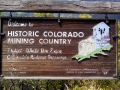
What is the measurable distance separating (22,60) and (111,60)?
1451 millimetres

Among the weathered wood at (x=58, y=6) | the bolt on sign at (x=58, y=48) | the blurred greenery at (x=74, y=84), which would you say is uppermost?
the weathered wood at (x=58, y=6)

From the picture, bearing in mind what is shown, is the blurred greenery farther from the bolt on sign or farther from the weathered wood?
the weathered wood

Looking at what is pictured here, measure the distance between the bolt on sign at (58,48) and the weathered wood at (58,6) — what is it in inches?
6.5

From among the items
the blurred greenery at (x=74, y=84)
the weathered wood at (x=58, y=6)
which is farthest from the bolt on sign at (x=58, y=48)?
the blurred greenery at (x=74, y=84)

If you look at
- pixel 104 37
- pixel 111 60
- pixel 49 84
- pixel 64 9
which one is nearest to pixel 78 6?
pixel 64 9

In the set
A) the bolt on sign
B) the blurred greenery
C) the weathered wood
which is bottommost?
the blurred greenery

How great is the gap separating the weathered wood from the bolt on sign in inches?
6.5

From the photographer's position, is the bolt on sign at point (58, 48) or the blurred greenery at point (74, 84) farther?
the blurred greenery at point (74, 84)

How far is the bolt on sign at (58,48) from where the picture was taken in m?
4.29

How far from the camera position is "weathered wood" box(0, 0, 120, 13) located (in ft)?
14.3

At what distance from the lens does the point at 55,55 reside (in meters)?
4.32

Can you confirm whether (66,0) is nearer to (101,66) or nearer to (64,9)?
(64,9)

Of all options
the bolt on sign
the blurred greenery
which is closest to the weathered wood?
the bolt on sign

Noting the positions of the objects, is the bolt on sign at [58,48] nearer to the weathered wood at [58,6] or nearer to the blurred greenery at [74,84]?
the weathered wood at [58,6]
